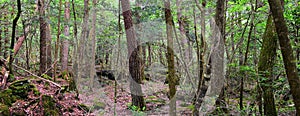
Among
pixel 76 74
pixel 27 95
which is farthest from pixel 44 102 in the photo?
pixel 76 74

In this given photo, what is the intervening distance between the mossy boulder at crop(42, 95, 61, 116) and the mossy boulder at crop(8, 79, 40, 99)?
34.9 inches

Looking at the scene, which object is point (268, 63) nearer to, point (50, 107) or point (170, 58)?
point (170, 58)

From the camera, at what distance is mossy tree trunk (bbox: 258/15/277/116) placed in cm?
518

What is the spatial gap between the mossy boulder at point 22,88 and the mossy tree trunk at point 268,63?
5912 mm

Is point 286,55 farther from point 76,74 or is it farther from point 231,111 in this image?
point 76,74

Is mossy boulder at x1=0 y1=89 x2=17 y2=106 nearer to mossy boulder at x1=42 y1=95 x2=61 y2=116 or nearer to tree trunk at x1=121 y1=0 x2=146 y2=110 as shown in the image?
mossy boulder at x1=42 y1=95 x2=61 y2=116

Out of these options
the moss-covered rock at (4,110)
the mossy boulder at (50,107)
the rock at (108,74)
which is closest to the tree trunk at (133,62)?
the mossy boulder at (50,107)

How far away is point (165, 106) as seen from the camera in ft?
30.8

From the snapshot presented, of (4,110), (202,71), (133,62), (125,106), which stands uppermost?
(133,62)

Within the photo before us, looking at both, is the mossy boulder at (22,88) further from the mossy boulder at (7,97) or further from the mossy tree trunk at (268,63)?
the mossy tree trunk at (268,63)

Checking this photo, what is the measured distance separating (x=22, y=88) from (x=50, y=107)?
1.35 metres

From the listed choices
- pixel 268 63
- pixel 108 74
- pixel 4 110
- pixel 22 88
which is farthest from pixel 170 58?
pixel 108 74

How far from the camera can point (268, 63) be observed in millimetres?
5324

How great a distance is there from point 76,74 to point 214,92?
6989 mm
